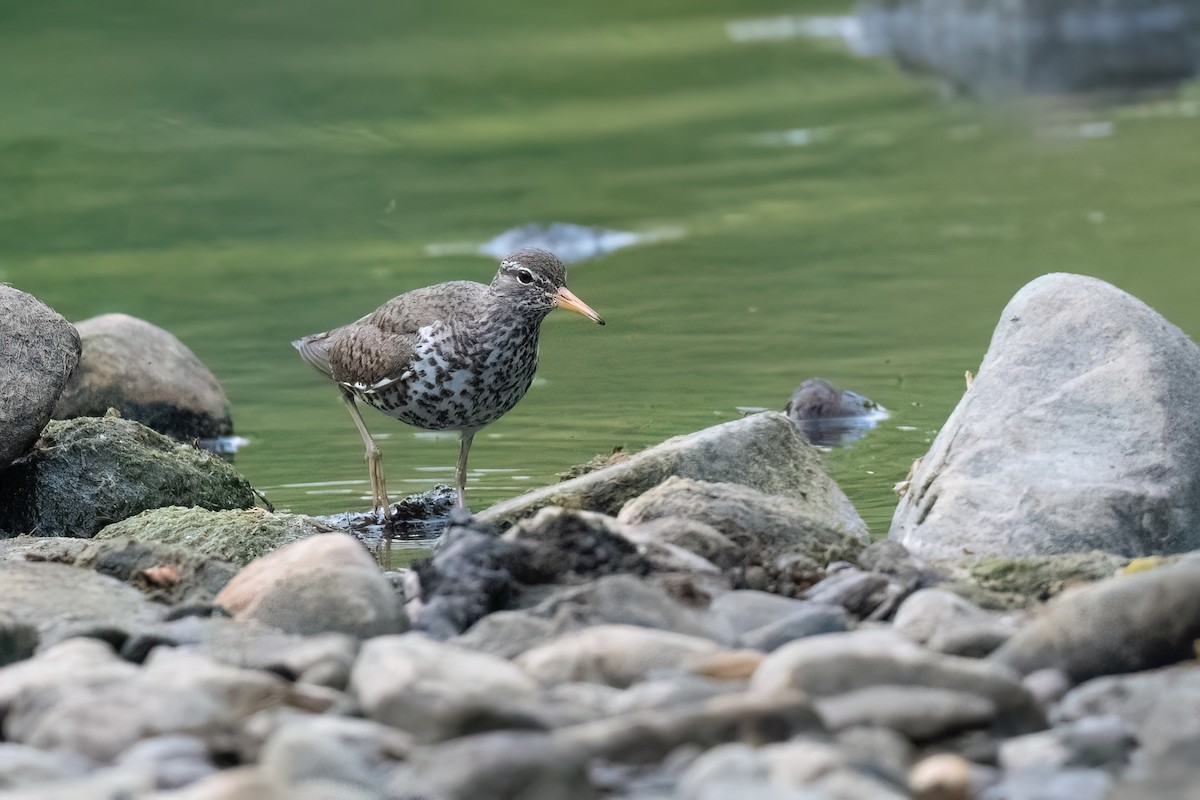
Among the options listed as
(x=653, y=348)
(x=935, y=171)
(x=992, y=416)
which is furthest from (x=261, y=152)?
(x=992, y=416)

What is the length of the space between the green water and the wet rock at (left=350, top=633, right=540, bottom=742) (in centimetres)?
407

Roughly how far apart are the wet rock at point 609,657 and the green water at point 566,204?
359 centimetres

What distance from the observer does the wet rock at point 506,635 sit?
19.7 ft

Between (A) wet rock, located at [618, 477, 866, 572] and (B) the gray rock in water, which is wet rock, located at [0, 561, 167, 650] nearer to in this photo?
(A) wet rock, located at [618, 477, 866, 572]

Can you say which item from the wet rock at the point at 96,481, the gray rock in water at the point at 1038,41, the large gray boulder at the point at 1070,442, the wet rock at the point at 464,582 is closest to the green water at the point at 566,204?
the wet rock at the point at 96,481

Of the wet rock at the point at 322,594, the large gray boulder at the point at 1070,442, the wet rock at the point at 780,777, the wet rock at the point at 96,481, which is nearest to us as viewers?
the wet rock at the point at 780,777

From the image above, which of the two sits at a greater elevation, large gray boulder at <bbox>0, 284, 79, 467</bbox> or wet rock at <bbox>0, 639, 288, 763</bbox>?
large gray boulder at <bbox>0, 284, 79, 467</bbox>

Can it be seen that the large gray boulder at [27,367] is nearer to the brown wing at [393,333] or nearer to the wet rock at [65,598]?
the brown wing at [393,333]

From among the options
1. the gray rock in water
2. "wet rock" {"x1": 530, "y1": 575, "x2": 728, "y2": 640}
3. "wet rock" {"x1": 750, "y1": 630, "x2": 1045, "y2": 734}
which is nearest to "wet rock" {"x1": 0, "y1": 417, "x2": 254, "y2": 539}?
"wet rock" {"x1": 530, "y1": 575, "x2": 728, "y2": 640}

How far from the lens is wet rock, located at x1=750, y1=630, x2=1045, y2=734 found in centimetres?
527

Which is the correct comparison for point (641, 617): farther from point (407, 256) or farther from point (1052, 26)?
point (1052, 26)

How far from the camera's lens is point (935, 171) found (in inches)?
874

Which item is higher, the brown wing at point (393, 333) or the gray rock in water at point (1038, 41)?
the gray rock in water at point (1038, 41)

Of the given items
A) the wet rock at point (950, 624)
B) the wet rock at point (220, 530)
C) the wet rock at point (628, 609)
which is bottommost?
the wet rock at point (220, 530)
